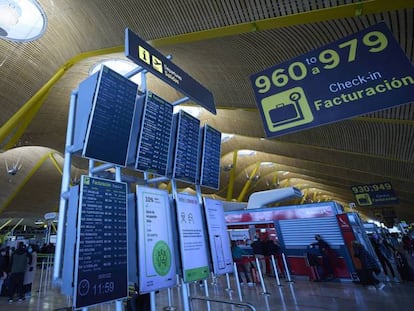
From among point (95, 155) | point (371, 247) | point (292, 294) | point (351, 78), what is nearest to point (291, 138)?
point (371, 247)

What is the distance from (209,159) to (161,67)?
1589 millimetres

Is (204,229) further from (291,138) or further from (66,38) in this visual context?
(291,138)

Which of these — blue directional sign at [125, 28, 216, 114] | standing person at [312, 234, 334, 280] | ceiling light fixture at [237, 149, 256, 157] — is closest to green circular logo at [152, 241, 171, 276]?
blue directional sign at [125, 28, 216, 114]

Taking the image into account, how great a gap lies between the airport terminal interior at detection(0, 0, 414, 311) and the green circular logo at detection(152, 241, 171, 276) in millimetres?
13

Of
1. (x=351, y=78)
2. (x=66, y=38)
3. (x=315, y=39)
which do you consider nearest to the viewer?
(x=351, y=78)

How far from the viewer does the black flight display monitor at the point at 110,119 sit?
97.6 inches

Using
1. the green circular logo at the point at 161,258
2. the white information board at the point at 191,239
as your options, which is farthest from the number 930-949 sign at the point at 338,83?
the green circular logo at the point at 161,258

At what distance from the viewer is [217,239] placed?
3395 mm

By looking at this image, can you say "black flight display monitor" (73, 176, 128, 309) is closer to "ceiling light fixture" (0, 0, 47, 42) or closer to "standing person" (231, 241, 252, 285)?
"standing person" (231, 241, 252, 285)

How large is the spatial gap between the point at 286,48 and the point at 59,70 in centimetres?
829

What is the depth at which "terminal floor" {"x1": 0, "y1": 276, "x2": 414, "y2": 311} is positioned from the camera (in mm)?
6109

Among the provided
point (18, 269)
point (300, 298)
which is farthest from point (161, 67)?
point (18, 269)

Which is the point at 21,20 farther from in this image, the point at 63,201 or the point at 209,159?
the point at 63,201

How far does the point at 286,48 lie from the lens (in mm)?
7016
